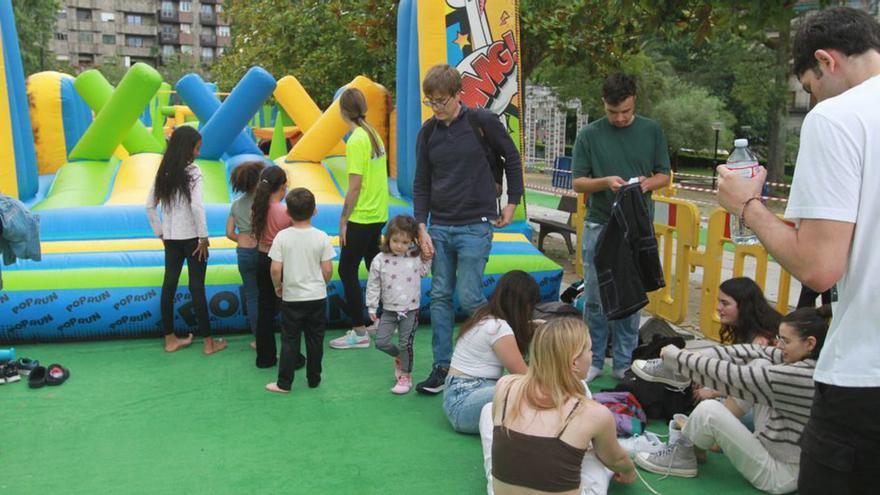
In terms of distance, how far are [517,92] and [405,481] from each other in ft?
14.7

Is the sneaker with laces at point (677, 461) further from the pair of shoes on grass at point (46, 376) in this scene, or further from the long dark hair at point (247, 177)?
the pair of shoes on grass at point (46, 376)

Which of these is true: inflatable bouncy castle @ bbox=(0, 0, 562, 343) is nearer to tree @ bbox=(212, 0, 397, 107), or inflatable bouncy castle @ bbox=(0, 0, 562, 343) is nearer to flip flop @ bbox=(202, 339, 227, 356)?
flip flop @ bbox=(202, 339, 227, 356)

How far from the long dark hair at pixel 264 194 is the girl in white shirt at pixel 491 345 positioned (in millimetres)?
1765

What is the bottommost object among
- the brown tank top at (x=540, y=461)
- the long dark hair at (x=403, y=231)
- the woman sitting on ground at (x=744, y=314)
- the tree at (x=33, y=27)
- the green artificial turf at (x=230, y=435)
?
the green artificial turf at (x=230, y=435)

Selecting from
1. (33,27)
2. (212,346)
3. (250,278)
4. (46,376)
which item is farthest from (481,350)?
(33,27)

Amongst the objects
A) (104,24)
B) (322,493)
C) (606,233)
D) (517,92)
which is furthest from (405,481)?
(104,24)

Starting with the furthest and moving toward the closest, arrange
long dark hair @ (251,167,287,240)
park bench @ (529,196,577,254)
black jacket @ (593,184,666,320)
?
park bench @ (529,196,577,254) → long dark hair @ (251,167,287,240) → black jacket @ (593,184,666,320)

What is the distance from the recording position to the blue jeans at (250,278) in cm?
537

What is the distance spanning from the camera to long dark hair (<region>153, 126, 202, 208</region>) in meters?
5.36

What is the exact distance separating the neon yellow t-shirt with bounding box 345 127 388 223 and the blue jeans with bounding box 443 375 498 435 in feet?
5.59

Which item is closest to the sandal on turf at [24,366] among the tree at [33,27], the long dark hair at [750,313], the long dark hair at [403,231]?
the long dark hair at [403,231]

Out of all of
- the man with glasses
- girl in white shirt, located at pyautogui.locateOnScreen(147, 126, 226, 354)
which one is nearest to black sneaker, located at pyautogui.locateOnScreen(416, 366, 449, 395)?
the man with glasses

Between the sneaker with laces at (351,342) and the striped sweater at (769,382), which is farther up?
the striped sweater at (769,382)

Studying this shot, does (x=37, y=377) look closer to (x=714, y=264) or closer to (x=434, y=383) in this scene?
(x=434, y=383)
